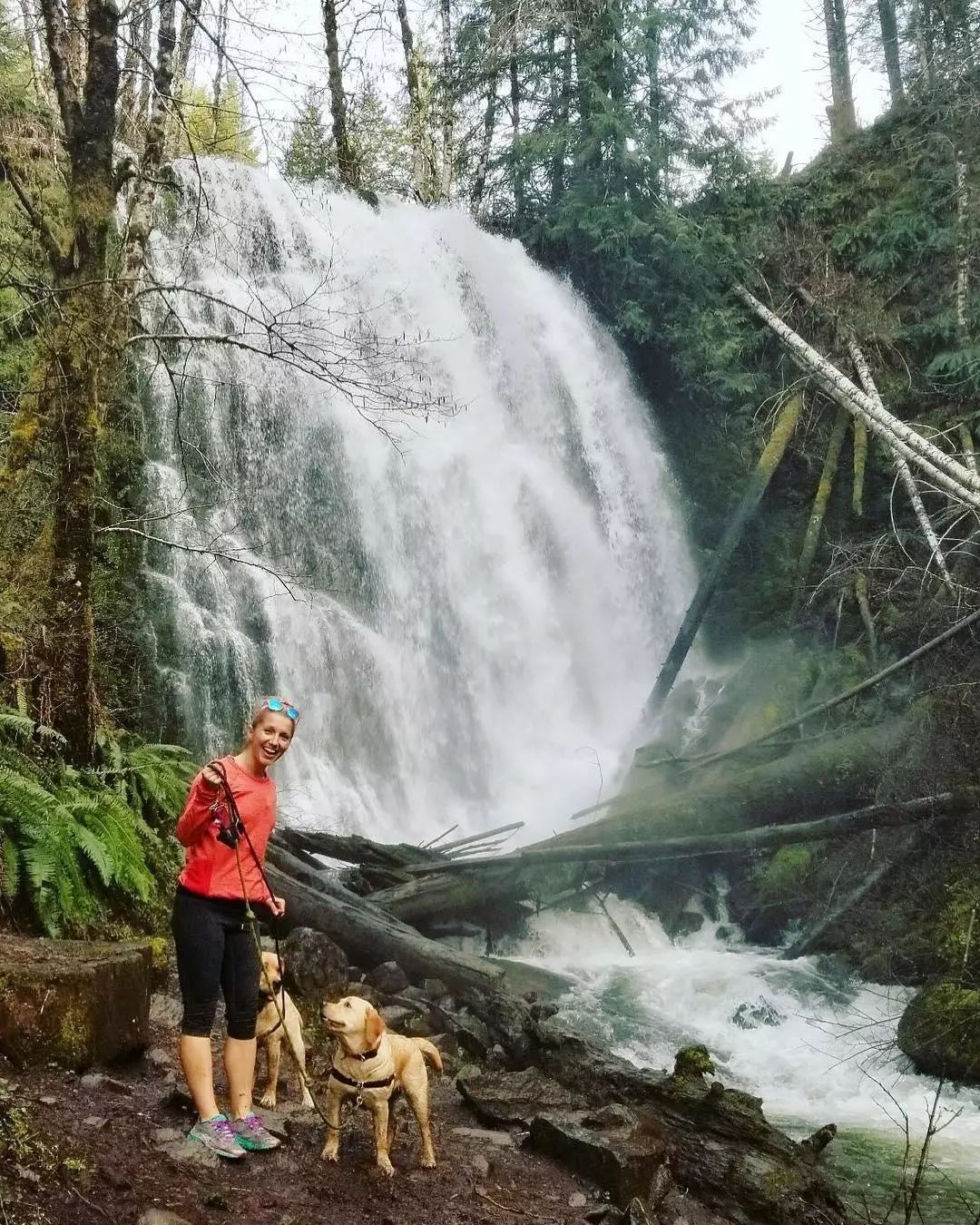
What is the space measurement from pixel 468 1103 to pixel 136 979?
1815 millimetres

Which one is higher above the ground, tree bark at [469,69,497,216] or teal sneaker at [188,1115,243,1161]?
tree bark at [469,69,497,216]

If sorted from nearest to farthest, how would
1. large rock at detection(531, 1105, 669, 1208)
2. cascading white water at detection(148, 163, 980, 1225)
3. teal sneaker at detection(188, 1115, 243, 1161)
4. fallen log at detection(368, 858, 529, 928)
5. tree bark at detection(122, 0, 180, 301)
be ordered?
1. teal sneaker at detection(188, 1115, 243, 1161)
2. large rock at detection(531, 1105, 669, 1208)
3. tree bark at detection(122, 0, 180, 301)
4. fallen log at detection(368, 858, 529, 928)
5. cascading white water at detection(148, 163, 980, 1225)

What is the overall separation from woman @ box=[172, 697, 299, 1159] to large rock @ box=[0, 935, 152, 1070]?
659mm

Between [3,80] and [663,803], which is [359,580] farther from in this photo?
[3,80]

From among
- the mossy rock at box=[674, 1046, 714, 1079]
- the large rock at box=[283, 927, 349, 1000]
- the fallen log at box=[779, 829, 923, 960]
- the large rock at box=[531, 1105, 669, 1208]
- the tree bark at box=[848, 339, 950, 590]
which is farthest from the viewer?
the tree bark at box=[848, 339, 950, 590]

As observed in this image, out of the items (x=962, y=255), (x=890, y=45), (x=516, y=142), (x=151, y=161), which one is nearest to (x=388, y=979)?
(x=151, y=161)

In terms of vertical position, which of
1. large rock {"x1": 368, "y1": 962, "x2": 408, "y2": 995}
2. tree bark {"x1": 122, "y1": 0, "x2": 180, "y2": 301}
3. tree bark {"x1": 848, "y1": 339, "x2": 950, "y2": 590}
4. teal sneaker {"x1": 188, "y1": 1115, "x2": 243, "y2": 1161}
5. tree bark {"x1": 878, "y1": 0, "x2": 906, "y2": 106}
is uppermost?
tree bark {"x1": 878, "y1": 0, "x2": 906, "y2": 106}

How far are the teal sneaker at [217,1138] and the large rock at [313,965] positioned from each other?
237cm

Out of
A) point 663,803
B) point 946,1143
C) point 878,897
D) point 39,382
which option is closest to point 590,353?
point 663,803

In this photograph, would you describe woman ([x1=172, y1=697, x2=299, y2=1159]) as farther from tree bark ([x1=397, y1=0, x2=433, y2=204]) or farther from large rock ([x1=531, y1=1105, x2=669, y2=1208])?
tree bark ([x1=397, y1=0, x2=433, y2=204])

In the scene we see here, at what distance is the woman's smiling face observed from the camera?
350 centimetres

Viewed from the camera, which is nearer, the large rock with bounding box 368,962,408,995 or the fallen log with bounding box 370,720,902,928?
the large rock with bounding box 368,962,408,995

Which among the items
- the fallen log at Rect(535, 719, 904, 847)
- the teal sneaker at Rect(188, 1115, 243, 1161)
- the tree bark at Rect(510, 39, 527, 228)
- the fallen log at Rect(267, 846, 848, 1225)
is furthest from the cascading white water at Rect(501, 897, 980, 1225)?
the tree bark at Rect(510, 39, 527, 228)

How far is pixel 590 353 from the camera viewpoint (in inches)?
719
